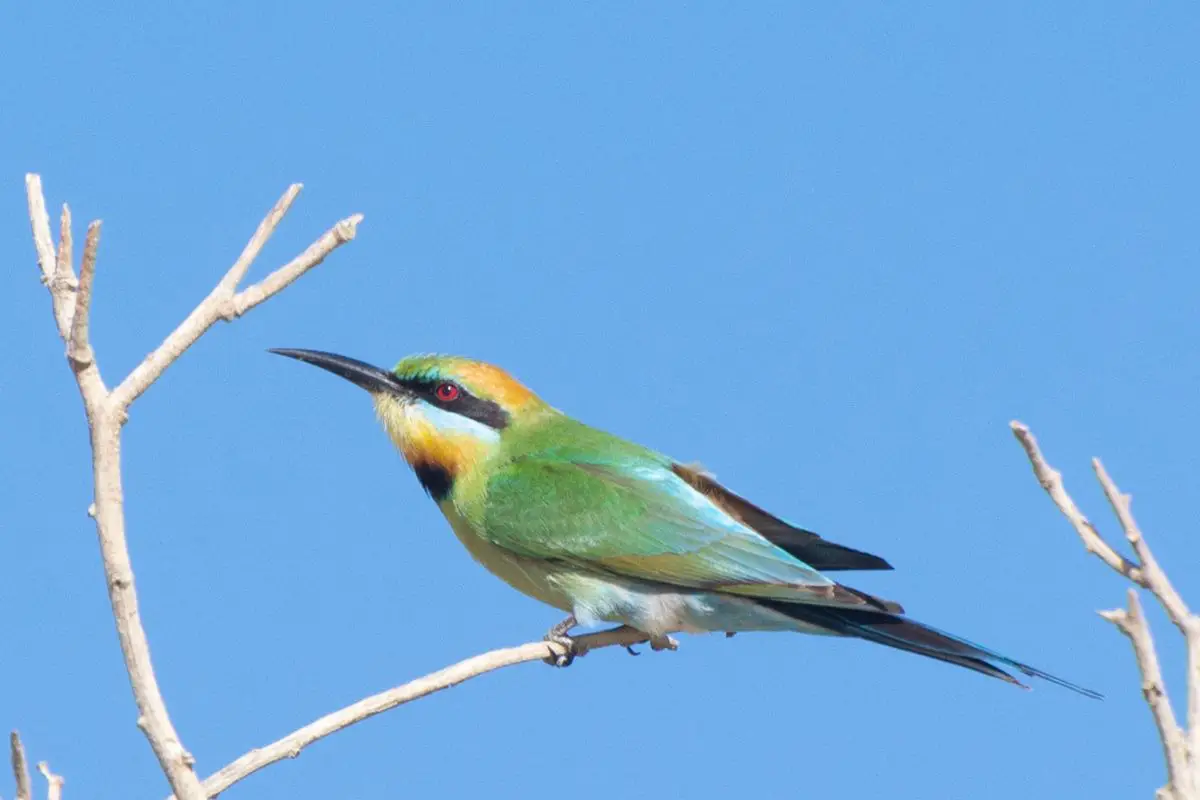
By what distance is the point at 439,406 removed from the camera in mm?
4410

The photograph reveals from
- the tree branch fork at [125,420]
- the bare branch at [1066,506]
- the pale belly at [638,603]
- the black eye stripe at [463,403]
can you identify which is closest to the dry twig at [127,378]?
the tree branch fork at [125,420]

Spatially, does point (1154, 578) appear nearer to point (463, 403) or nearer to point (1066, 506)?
point (1066, 506)

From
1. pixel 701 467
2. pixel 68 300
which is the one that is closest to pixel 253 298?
pixel 68 300

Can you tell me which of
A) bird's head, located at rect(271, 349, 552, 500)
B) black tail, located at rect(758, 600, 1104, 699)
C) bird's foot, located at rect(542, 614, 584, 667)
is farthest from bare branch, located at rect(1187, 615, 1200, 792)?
bird's head, located at rect(271, 349, 552, 500)

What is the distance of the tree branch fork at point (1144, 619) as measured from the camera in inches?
74.6

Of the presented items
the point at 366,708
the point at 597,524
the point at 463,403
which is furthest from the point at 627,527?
the point at 366,708

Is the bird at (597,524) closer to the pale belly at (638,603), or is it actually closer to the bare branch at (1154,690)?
the pale belly at (638,603)

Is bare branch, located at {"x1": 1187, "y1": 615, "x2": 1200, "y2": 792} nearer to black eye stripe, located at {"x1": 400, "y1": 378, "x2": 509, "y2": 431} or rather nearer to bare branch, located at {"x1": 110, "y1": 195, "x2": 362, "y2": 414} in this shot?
bare branch, located at {"x1": 110, "y1": 195, "x2": 362, "y2": 414}

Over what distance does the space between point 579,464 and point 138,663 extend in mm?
2325

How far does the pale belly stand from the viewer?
4008 millimetres

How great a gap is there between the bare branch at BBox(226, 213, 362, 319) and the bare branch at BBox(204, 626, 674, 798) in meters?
0.64

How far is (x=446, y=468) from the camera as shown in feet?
14.3

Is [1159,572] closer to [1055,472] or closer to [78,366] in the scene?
[1055,472]

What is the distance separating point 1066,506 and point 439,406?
8.01ft
